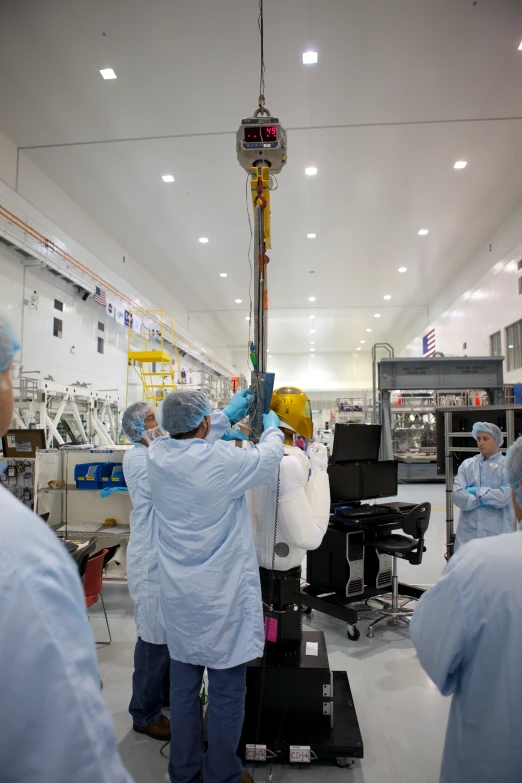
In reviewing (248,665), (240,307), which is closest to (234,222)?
(240,307)

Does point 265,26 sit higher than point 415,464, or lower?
higher

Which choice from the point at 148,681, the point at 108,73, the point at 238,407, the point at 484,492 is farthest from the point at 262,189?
the point at 108,73

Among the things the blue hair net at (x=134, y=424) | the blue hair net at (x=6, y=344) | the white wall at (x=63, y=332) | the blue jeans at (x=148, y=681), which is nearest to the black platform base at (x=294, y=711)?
the blue jeans at (x=148, y=681)

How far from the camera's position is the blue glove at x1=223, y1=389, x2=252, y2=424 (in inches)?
100.0

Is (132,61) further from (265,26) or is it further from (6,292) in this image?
(6,292)

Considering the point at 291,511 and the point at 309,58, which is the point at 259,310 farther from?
the point at 309,58

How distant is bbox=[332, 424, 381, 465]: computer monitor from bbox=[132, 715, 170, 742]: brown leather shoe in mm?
2421

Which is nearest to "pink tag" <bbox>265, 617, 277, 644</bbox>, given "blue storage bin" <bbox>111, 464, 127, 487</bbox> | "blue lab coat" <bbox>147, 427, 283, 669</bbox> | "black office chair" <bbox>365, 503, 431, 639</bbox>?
"blue lab coat" <bbox>147, 427, 283, 669</bbox>

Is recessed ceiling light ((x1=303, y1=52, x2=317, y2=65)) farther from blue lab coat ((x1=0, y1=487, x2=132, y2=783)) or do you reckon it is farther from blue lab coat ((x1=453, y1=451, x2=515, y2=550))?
blue lab coat ((x1=0, y1=487, x2=132, y2=783))

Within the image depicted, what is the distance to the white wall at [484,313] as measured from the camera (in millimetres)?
10475

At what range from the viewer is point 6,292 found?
7.27m

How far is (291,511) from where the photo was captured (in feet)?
7.79

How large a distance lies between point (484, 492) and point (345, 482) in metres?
1.29

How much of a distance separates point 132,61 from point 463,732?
7626 millimetres
